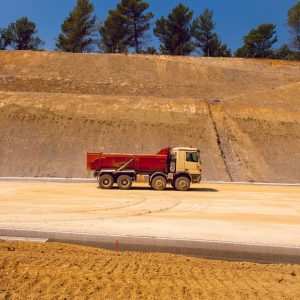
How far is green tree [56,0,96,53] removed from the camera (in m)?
72.1

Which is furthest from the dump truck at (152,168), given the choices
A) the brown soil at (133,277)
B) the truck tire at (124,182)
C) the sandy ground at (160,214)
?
the brown soil at (133,277)

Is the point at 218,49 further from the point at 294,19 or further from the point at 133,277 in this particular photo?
the point at 133,277

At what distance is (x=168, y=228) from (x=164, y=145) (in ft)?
76.3

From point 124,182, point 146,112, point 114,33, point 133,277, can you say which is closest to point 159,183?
point 124,182

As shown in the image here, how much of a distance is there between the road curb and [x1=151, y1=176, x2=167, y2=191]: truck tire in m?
14.1

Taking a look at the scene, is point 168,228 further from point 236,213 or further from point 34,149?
point 34,149

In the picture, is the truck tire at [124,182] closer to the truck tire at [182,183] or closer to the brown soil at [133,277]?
the truck tire at [182,183]

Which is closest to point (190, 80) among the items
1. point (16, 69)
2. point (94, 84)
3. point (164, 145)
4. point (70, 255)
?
point (94, 84)

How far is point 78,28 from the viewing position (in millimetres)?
72438

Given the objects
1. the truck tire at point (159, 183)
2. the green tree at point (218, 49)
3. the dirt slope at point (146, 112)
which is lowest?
the truck tire at point (159, 183)

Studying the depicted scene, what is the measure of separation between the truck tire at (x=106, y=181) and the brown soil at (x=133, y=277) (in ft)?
51.8

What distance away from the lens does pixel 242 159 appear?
34562 mm

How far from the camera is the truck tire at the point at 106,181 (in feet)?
81.4

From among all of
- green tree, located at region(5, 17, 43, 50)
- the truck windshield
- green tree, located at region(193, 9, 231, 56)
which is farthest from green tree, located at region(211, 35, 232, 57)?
the truck windshield
